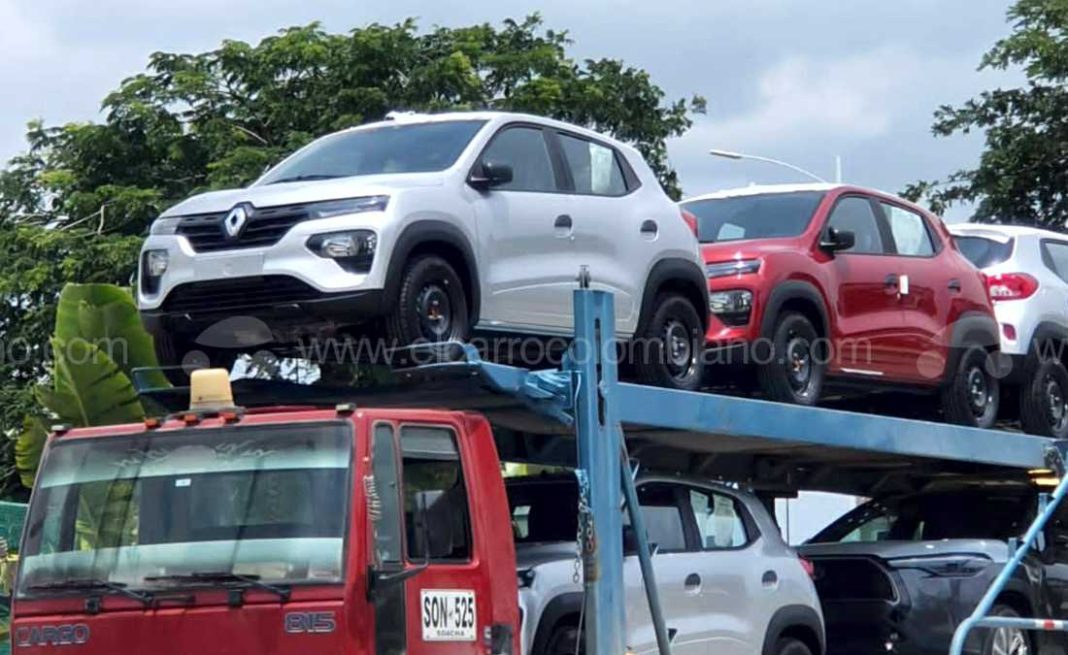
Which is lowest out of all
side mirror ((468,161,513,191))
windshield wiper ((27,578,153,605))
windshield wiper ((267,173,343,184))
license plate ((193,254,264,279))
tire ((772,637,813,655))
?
tire ((772,637,813,655))

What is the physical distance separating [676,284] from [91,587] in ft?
13.5

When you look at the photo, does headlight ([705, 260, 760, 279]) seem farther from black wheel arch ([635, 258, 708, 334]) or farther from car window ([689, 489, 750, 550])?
car window ([689, 489, 750, 550])

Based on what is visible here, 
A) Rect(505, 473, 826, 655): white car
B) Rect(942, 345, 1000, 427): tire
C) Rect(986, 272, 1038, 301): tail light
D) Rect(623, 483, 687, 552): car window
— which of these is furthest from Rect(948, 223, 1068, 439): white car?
Rect(623, 483, 687, 552): car window

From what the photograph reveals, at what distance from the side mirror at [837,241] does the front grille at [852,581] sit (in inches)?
77.7

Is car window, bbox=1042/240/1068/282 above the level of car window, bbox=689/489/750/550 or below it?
above

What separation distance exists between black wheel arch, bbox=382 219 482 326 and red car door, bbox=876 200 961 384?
3886mm

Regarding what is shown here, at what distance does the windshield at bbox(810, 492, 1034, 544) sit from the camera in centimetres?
1172

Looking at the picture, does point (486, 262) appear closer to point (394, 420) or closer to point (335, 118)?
point (394, 420)

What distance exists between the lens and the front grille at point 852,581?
11.0 m

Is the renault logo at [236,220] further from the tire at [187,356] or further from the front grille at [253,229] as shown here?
the tire at [187,356]

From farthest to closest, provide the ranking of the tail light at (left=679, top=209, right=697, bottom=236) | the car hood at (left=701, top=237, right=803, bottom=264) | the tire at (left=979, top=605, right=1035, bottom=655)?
the tire at (left=979, top=605, right=1035, bottom=655) < the car hood at (left=701, top=237, right=803, bottom=264) < the tail light at (left=679, top=209, right=697, bottom=236)

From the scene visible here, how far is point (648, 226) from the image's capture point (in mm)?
9797

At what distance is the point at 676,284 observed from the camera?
994cm

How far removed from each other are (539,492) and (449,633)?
186 cm
